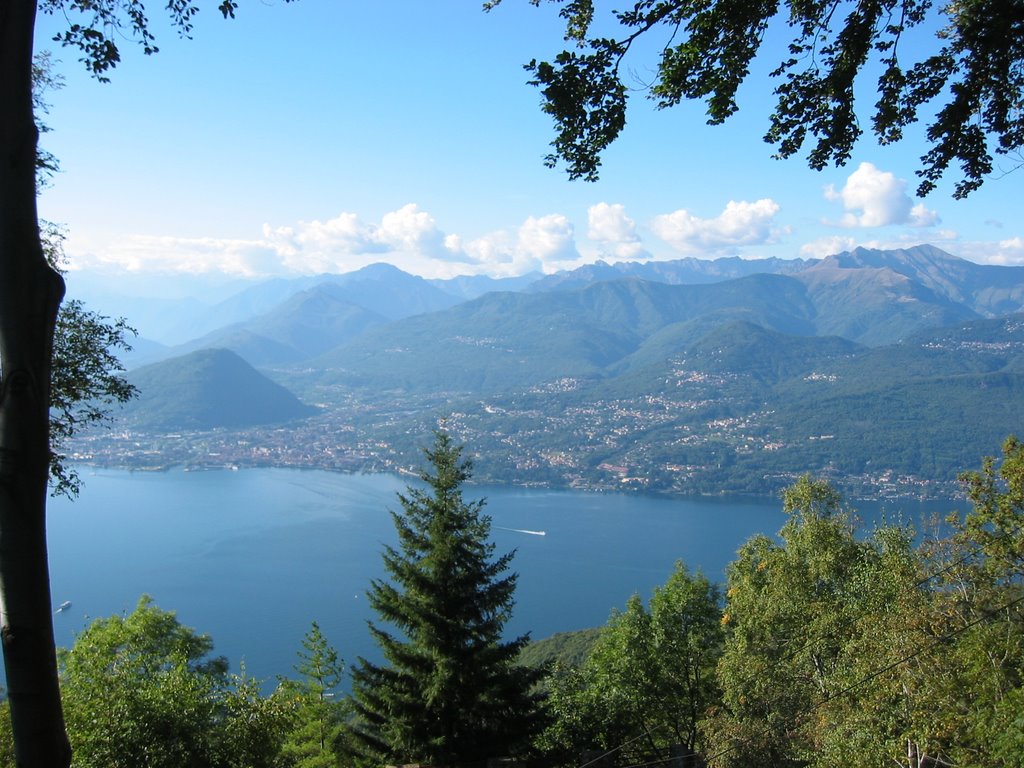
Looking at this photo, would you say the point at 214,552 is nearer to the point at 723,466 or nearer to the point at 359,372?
the point at 723,466

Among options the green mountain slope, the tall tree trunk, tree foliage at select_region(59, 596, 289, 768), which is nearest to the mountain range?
the green mountain slope

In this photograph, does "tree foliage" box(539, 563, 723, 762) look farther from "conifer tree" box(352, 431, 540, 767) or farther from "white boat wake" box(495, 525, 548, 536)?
"white boat wake" box(495, 525, 548, 536)

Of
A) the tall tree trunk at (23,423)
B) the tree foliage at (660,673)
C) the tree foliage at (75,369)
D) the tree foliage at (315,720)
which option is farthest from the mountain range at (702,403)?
the tall tree trunk at (23,423)

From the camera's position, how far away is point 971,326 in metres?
139

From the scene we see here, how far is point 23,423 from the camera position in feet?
5.48

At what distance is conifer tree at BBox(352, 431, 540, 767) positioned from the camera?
721cm

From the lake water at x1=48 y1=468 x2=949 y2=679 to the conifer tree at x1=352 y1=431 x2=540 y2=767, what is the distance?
26.6m

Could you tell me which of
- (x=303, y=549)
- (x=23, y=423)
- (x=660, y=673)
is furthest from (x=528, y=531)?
(x=23, y=423)

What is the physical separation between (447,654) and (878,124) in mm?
6297

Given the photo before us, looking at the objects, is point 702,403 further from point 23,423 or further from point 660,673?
point 23,423

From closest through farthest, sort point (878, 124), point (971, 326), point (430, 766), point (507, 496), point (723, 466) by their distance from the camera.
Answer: point (878, 124), point (430, 766), point (507, 496), point (723, 466), point (971, 326)

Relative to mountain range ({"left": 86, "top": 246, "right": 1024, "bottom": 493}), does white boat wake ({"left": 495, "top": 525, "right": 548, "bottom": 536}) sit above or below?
below

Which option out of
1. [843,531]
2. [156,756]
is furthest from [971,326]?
[156,756]

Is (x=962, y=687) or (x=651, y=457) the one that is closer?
(x=962, y=687)
